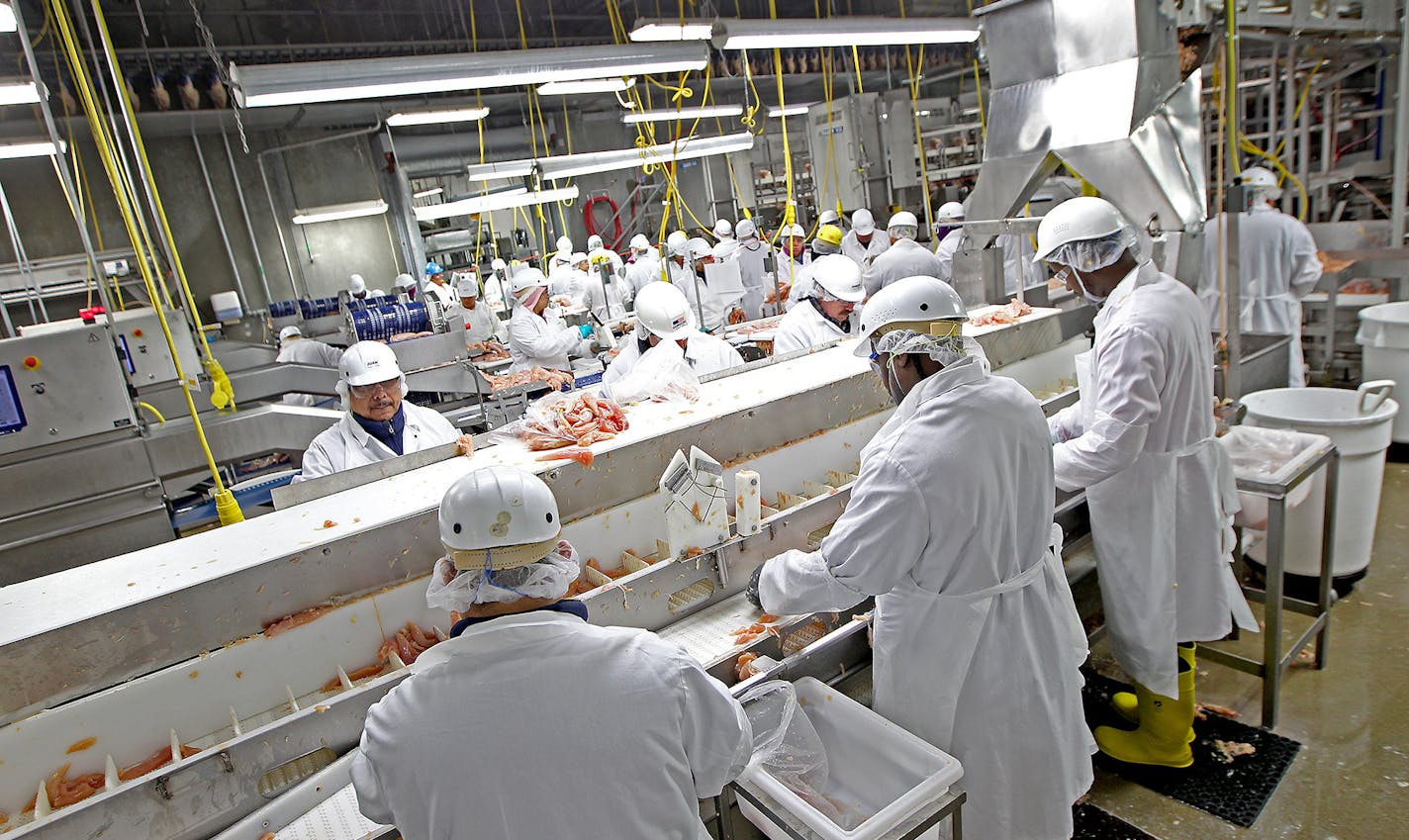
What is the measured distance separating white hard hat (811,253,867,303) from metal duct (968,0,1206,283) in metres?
1.55

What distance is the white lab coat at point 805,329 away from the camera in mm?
5527

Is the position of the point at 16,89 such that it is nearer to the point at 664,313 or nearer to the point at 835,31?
the point at 664,313

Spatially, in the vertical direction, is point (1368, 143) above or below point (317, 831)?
above

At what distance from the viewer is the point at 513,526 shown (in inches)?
57.2

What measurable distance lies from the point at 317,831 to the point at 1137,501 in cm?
306

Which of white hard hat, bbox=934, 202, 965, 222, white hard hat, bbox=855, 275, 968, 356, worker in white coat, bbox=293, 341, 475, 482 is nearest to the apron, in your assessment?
white hard hat, bbox=855, 275, 968, 356

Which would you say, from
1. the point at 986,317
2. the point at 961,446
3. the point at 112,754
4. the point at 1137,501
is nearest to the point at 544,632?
the point at 961,446

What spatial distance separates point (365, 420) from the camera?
→ 398 cm

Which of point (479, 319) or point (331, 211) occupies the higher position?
point (331, 211)

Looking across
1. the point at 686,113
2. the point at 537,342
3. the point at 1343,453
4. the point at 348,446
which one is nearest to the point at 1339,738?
the point at 1343,453

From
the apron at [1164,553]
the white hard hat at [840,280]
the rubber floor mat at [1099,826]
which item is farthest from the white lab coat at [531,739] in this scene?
the white hard hat at [840,280]

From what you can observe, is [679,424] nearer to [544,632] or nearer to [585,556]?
[585,556]

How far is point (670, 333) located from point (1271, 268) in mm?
5031

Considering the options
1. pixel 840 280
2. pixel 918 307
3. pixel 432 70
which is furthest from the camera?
pixel 840 280
